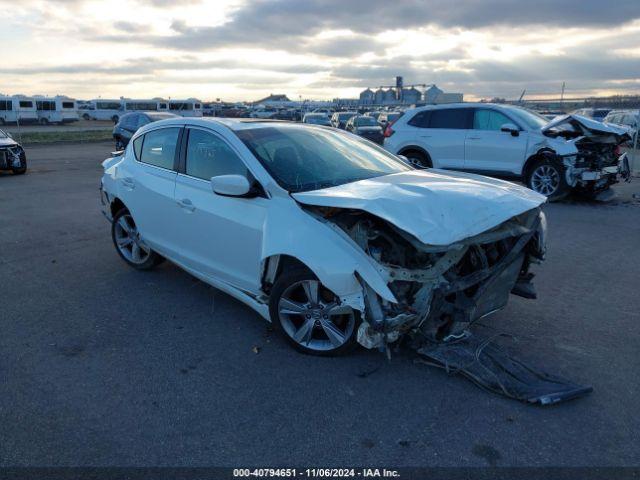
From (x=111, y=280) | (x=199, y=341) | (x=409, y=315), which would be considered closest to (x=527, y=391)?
(x=409, y=315)

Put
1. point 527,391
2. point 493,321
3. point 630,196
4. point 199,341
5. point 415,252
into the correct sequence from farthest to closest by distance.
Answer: point 630,196, point 493,321, point 199,341, point 415,252, point 527,391

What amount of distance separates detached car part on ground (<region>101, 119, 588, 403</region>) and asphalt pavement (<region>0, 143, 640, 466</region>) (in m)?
0.26

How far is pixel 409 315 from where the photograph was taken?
3.61 m

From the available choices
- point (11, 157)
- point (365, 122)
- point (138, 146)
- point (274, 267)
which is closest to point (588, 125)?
point (138, 146)

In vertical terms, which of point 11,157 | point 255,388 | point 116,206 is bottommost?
point 255,388

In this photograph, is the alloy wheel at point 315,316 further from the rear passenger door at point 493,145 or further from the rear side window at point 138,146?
the rear passenger door at point 493,145

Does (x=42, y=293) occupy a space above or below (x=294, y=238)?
below

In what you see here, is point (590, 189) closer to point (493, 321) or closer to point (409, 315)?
point (493, 321)

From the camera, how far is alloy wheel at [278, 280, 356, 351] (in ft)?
12.9

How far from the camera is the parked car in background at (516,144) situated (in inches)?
412

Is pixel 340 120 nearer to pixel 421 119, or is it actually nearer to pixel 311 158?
pixel 421 119

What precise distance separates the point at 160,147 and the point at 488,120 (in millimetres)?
8155

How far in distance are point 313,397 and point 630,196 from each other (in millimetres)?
10899

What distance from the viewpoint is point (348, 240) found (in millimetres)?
3740
